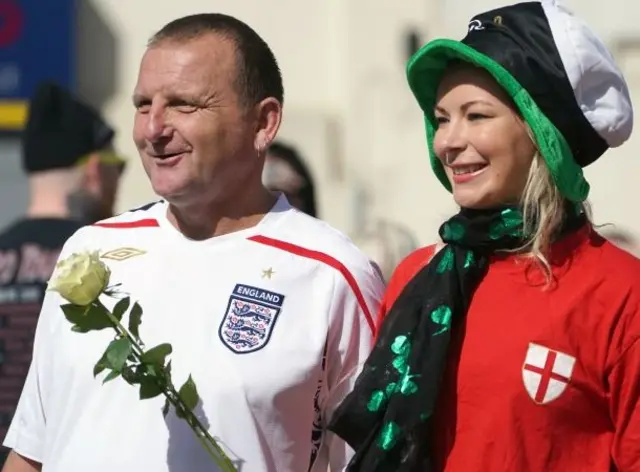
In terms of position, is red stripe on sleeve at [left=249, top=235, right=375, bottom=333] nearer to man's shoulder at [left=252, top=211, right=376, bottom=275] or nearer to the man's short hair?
man's shoulder at [left=252, top=211, right=376, bottom=275]

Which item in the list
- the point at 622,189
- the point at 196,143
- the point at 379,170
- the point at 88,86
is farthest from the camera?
the point at 88,86

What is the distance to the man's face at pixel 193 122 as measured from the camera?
3.66 meters

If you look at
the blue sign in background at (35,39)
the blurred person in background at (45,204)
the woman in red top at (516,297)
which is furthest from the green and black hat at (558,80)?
the blue sign in background at (35,39)

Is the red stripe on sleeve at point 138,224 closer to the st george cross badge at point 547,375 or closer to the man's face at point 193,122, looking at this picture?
the man's face at point 193,122

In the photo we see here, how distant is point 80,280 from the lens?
3.33 metres

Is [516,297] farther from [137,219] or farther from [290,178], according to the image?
[290,178]

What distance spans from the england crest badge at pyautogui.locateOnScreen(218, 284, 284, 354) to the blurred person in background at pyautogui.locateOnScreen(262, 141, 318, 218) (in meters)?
2.19

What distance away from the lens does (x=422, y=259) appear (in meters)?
3.54

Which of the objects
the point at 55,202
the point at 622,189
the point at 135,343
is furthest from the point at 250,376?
the point at 622,189

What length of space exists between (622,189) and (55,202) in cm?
636

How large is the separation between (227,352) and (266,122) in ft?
1.99

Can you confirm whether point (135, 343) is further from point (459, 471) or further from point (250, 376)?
point (459, 471)

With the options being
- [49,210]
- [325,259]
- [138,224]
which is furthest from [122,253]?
[49,210]

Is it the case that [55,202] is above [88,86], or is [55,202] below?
above
